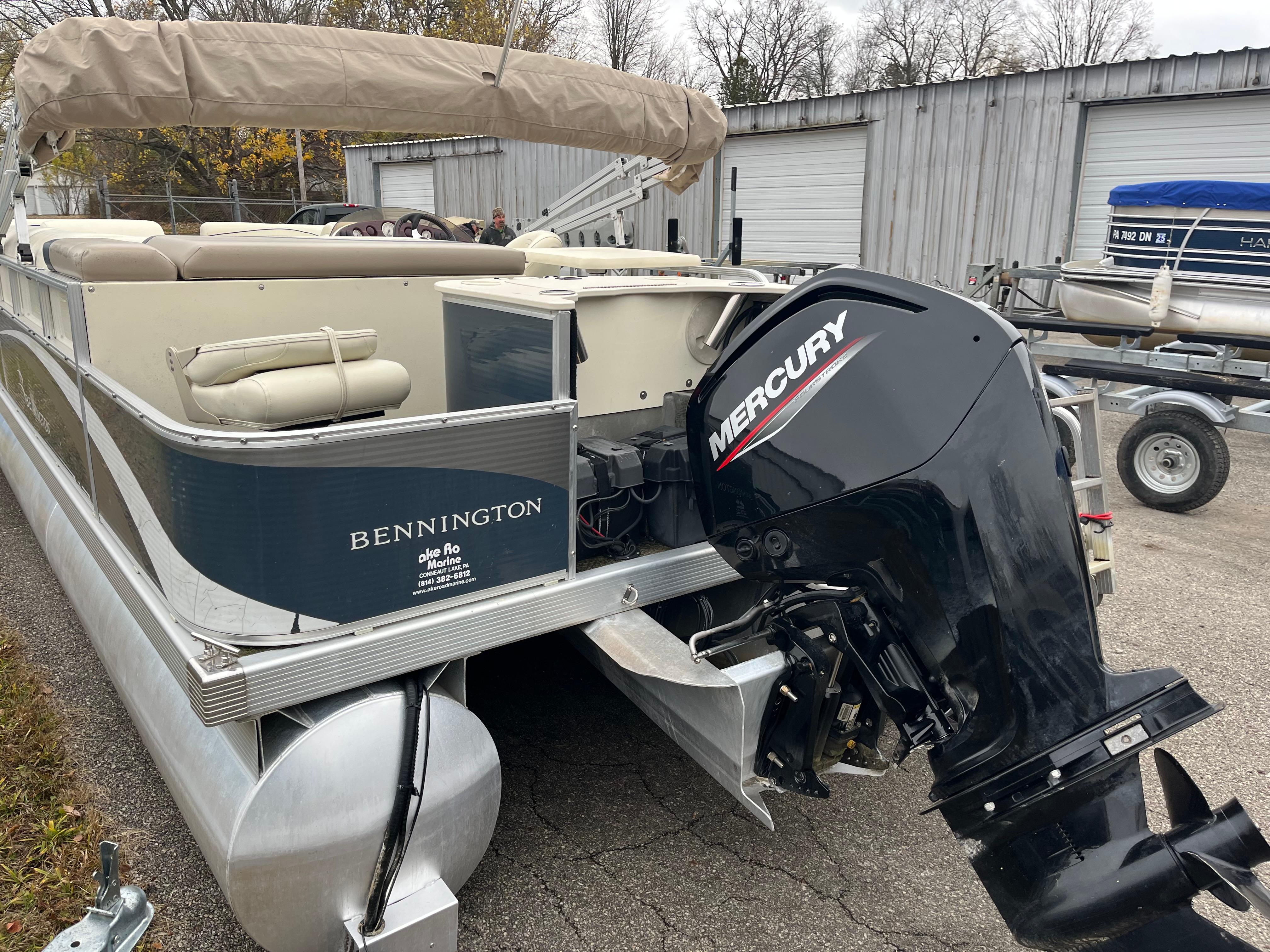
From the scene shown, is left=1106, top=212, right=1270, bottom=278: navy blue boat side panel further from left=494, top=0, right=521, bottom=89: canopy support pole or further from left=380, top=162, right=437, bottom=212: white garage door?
left=380, top=162, right=437, bottom=212: white garage door

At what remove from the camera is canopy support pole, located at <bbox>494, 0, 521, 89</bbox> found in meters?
2.79

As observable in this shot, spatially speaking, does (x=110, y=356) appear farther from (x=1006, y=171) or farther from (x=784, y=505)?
(x=1006, y=171)

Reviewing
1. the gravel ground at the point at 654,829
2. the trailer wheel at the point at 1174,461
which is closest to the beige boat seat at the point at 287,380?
the gravel ground at the point at 654,829

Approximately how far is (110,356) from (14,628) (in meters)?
1.76

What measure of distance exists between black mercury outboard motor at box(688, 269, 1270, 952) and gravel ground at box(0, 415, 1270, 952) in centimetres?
46

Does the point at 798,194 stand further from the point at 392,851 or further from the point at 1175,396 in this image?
the point at 392,851

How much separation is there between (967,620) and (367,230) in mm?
4990

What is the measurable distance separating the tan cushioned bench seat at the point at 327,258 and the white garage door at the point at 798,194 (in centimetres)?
1027

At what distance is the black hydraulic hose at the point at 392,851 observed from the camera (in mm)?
1877

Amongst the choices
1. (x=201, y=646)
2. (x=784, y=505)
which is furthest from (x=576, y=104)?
(x=201, y=646)

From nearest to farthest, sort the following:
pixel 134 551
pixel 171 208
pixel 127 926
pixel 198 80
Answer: pixel 127 926 < pixel 134 551 < pixel 198 80 < pixel 171 208

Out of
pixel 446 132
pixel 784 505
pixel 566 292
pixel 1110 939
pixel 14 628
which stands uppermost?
pixel 446 132

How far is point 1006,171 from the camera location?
→ 11.4 meters

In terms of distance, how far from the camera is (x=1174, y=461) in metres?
5.41
